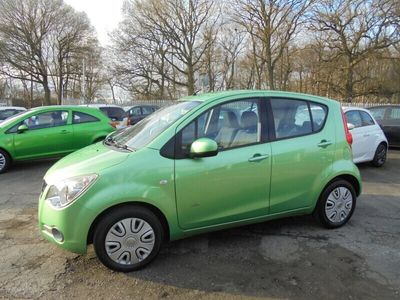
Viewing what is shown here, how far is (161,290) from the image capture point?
329 cm

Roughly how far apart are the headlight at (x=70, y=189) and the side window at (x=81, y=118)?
596 centimetres

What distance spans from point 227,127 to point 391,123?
9007 mm

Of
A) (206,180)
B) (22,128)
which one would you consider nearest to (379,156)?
(206,180)

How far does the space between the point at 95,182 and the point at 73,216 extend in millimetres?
361

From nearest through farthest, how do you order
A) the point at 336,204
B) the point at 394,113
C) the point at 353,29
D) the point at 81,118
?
the point at 336,204, the point at 81,118, the point at 394,113, the point at 353,29

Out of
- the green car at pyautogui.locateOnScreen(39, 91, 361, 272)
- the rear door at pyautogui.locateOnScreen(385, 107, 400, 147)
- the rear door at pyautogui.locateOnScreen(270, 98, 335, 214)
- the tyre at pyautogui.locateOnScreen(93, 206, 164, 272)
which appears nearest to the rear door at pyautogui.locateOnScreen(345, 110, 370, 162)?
the rear door at pyautogui.locateOnScreen(385, 107, 400, 147)

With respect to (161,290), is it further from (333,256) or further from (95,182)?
(333,256)

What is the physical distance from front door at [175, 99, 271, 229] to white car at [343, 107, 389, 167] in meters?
4.78

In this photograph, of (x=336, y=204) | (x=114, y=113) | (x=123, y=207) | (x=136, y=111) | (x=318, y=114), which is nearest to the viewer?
(x=123, y=207)

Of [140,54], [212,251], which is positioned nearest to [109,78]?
[140,54]

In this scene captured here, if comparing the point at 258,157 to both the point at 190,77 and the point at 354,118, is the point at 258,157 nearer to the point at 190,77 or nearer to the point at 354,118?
the point at 354,118

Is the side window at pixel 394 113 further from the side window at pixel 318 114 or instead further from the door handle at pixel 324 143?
the door handle at pixel 324 143

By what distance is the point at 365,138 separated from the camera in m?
8.34

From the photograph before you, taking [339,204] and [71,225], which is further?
[339,204]
